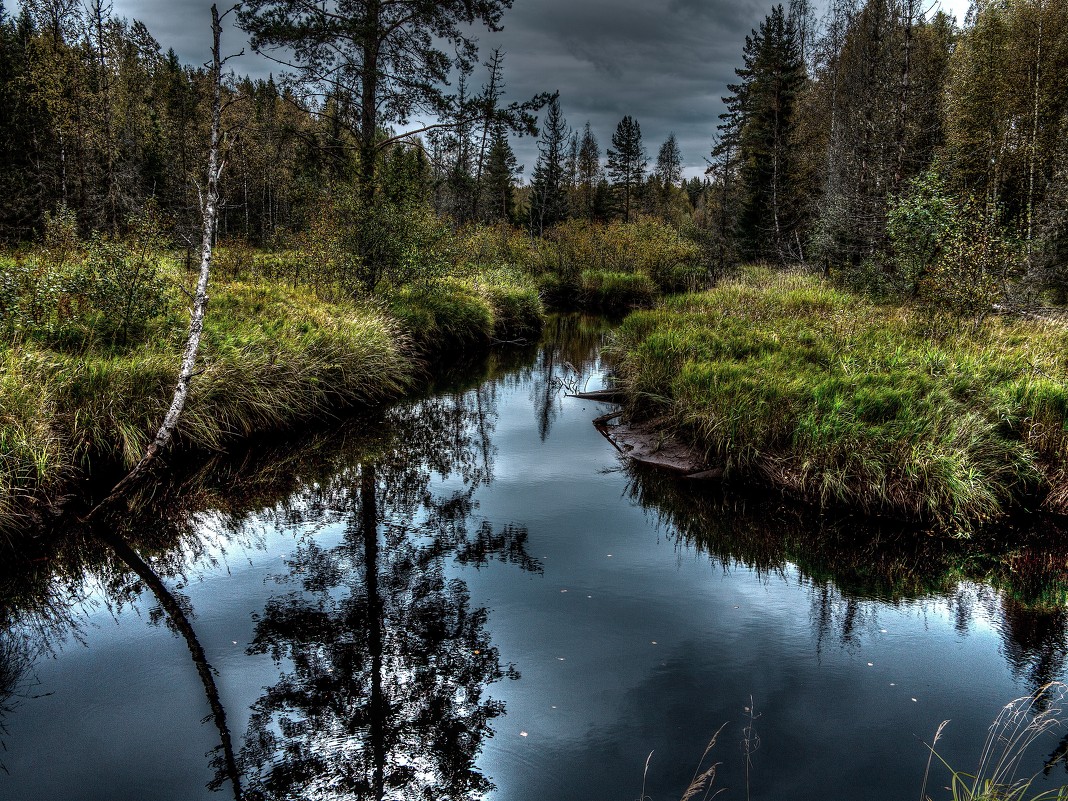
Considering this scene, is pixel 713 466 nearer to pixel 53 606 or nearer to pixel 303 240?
pixel 53 606

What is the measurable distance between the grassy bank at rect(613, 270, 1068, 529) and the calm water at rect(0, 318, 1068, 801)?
0.55m

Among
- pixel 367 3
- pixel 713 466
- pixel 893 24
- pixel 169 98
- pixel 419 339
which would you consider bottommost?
pixel 713 466

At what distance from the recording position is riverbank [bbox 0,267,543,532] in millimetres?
6016

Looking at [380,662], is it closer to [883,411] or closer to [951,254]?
[883,411]

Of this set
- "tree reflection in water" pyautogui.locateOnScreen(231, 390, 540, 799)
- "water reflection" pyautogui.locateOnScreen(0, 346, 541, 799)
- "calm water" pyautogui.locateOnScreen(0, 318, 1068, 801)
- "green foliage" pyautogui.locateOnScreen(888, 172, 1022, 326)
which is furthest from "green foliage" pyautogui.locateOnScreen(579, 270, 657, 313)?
"tree reflection in water" pyautogui.locateOnScreen(231, 390, 540, 799)

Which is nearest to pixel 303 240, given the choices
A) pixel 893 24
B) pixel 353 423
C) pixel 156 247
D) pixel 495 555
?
pixel 156 247

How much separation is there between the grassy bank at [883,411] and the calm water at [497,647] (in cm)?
55

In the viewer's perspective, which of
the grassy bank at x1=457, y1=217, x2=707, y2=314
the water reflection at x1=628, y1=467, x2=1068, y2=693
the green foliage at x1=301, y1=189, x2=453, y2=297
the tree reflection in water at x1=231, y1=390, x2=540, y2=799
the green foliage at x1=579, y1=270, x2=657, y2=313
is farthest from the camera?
the grassy bank at x1=457, y1=217, x2=707, y2=314

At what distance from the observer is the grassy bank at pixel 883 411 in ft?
22.2

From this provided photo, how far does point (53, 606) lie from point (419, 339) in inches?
423

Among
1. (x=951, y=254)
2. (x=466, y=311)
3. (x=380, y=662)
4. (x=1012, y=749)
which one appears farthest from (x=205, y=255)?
(x=951, y=254)

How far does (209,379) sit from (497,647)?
582 cm

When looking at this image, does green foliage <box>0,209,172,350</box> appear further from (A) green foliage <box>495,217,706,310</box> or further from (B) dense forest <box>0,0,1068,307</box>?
(A) green foliage <box>495,217,706,310</box>

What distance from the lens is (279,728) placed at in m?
3.68
